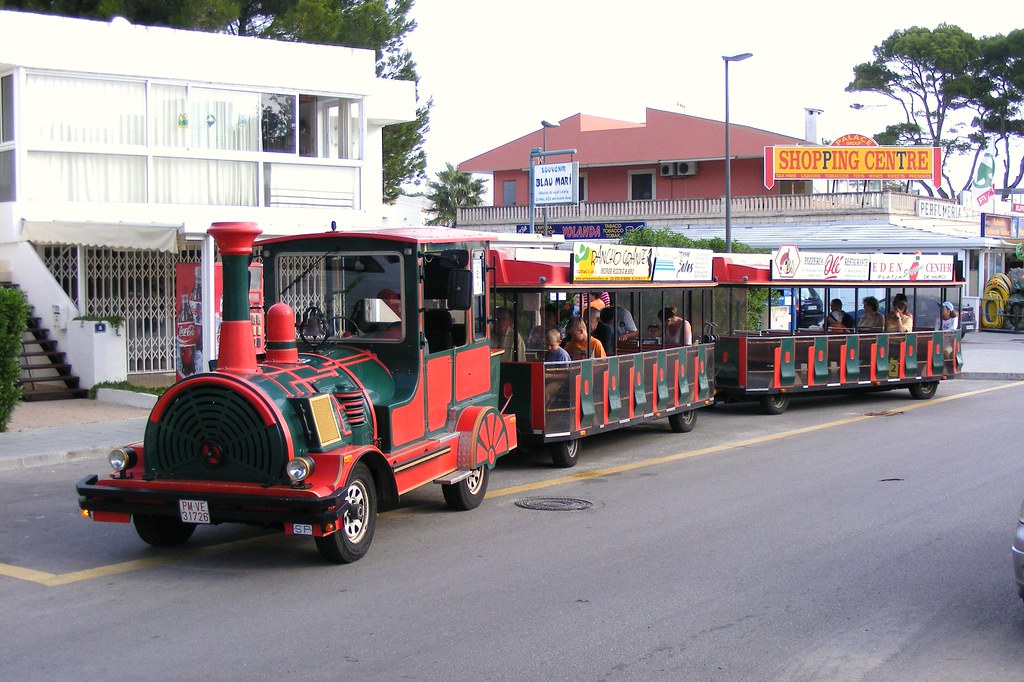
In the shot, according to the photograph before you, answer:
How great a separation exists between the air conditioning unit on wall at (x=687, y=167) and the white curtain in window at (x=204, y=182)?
32.6m

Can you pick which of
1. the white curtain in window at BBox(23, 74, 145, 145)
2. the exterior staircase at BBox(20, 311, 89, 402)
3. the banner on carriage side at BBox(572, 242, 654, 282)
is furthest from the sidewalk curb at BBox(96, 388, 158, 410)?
the banner on carriage side at BBox(572, 242, 654, 282)

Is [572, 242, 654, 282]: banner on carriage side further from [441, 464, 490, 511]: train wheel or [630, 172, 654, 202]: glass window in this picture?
[630, 172, 654, 202]: glass window

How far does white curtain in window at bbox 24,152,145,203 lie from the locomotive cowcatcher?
35.0 ft

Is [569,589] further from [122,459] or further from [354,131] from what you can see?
[354,131]

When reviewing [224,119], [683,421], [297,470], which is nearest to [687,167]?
[224,119]

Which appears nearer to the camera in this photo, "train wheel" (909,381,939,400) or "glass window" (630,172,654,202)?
"train wheel" (909,381,939,400)

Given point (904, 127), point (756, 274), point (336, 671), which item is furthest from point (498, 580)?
point (904, 127)

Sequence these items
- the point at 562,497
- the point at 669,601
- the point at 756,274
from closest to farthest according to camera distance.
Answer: the point at 669,601 → the point at 562,497 → the point at 756,274

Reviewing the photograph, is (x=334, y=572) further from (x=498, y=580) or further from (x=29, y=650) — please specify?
(x=29, y=650)

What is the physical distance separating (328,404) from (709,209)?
1526 inches

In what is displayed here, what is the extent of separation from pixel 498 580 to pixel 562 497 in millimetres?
3214

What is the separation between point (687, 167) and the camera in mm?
50000

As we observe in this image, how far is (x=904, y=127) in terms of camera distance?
65125 millimetres

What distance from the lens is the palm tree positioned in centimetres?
6269
